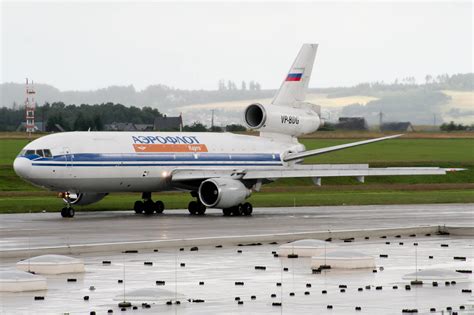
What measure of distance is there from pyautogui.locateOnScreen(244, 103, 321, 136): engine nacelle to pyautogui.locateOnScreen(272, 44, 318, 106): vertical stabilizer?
22.1 inches

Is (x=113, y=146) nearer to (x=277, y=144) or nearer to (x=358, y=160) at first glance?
(x=277, y=144)

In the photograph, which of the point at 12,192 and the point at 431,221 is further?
the point at 12,192

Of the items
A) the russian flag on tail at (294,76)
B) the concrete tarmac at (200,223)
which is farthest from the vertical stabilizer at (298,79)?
the concrete tarmac at (200,223)

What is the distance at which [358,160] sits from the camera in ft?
361

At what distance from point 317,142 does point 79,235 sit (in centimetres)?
8401

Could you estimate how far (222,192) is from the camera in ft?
176

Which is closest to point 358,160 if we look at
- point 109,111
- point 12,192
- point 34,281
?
point 109,111

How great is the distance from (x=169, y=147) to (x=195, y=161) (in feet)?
5.29

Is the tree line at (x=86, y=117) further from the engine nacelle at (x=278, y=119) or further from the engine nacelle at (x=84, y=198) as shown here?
A: the engine nacelle at (x=84, y=198)

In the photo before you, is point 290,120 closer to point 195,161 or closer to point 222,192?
point 195,161

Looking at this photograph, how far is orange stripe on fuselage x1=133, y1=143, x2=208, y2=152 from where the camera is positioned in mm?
54938

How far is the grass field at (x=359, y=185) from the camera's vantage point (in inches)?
2564

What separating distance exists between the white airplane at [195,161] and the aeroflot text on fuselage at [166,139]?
49 mm

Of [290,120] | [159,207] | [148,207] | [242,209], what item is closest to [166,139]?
[159,207]
